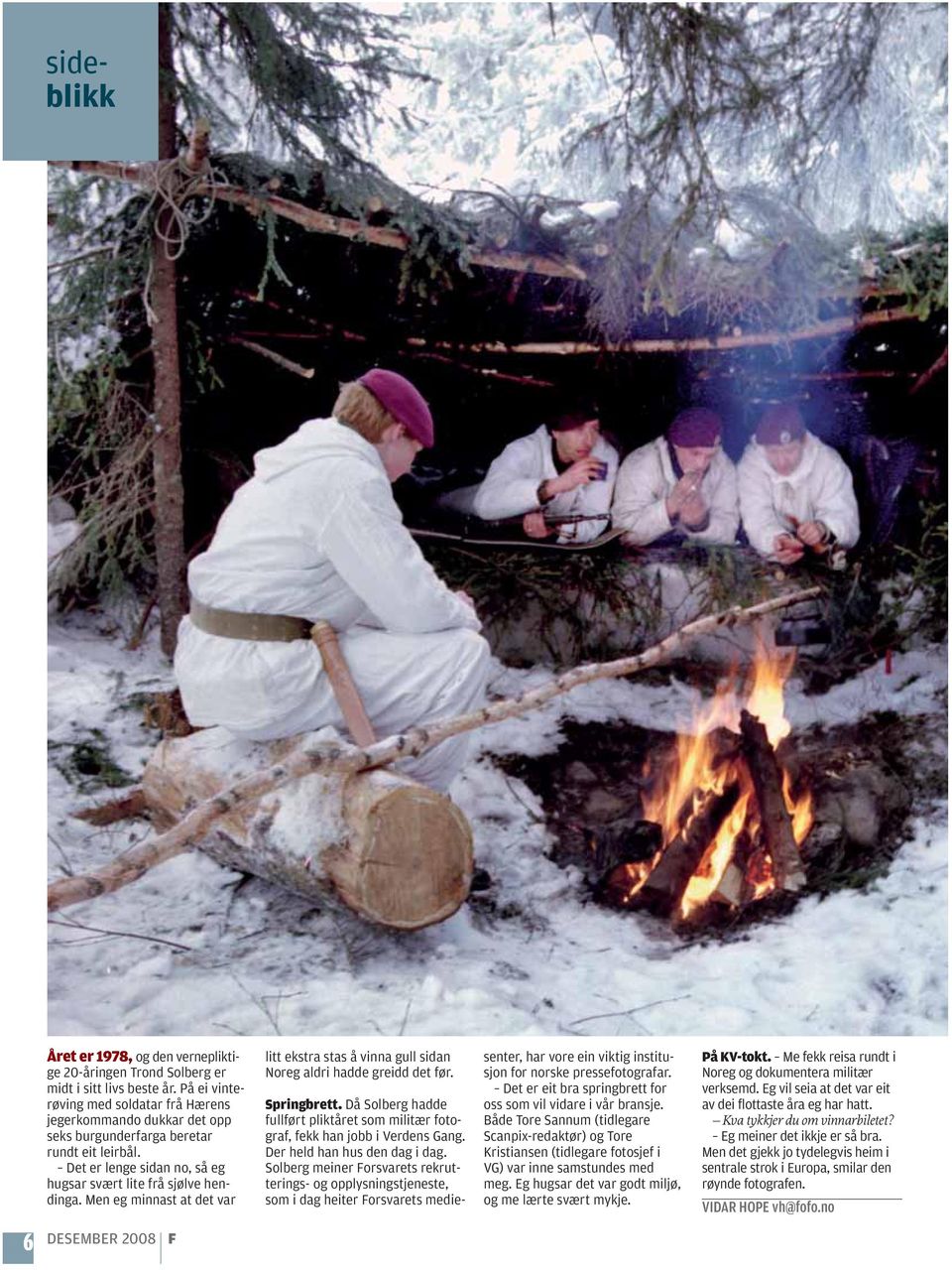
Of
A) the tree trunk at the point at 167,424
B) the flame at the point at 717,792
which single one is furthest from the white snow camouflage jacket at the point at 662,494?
the tree trunk at the point at 167,424

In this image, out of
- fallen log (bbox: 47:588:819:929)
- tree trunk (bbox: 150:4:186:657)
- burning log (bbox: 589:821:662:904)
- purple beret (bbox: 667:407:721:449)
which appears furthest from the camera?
purple beret (bbox: 667:407:721:449)

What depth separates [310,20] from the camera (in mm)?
4555

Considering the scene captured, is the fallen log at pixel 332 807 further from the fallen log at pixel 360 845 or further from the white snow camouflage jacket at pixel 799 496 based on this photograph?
the white snow camouflage jacket at pixel 799 496

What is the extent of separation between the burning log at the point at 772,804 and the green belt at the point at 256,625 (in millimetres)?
1892

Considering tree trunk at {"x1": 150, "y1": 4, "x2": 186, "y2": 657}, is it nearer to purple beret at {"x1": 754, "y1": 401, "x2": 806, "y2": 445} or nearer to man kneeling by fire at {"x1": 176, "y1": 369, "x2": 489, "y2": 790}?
man kneeling by fire at {"x1": 176, "y1": 369, "x2": 489, "y2": 790}

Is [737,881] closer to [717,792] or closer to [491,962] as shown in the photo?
[717,792]

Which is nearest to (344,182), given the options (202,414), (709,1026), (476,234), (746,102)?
(476,234)

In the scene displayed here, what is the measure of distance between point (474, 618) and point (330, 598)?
1.83ft

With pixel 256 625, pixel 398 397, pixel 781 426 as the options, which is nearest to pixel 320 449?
pixel 398 397

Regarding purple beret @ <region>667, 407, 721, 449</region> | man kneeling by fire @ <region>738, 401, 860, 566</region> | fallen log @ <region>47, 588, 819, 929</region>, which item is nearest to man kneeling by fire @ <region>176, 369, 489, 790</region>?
fallen log @ <region>47, 588, 819, 929</region>

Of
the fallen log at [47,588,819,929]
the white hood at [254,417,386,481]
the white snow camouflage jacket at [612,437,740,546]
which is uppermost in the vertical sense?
the white hood at [254,417,386,481]

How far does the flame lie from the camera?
398 cm

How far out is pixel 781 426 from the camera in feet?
18.5

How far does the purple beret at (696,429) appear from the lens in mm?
5703
